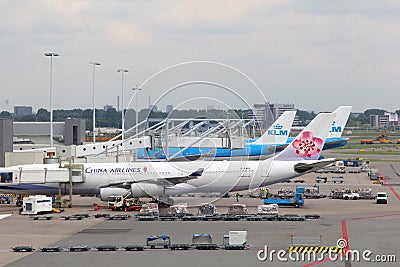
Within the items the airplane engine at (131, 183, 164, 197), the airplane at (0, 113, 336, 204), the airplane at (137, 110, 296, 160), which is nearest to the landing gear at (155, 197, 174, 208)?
the airplane at (0, 113, 336, 204)

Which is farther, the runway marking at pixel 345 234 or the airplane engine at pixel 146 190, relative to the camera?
the airplane engine at pixel 146 190

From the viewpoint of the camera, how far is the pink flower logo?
59.7m

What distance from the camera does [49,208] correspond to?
177ft

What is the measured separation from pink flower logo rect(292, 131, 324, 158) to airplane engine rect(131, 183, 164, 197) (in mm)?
11809

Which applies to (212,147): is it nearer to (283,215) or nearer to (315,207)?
(315,207)

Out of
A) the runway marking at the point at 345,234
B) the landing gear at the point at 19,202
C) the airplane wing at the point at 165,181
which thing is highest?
the airplane wing at the point at 165,181

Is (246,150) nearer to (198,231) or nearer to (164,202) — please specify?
(164,202)

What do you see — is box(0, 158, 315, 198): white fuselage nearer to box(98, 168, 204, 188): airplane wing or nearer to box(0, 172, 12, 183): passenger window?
box(98, 168, 204, 188): airplane wing

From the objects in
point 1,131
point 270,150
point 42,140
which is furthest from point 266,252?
point 42,140

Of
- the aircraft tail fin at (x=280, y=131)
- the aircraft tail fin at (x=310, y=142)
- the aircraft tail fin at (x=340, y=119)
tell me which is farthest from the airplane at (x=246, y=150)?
the aircraft tail fin at (x=310, y=142)

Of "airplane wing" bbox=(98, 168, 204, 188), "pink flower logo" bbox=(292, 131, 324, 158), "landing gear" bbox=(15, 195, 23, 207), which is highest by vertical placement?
"pink flower logo" bbox=(292, 131, 324, 158)

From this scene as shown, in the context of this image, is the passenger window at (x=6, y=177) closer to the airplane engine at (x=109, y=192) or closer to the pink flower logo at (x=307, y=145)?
the airplane engine at (x=109, y=192)

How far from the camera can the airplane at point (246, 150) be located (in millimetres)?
84069

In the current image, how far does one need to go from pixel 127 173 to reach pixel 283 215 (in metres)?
14.7
